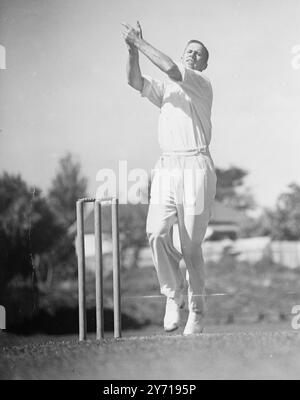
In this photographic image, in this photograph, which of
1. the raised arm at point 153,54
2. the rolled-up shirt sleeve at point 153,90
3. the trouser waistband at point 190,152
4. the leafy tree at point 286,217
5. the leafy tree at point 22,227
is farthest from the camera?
the leafy tree at point 22,227

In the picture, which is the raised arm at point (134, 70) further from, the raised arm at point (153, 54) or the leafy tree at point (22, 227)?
the leafy tree at point (22, 227)

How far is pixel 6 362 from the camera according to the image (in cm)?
557

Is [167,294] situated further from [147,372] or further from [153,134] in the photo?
[153,134]

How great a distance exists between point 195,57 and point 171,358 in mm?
1770

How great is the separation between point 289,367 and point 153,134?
62.1 inches

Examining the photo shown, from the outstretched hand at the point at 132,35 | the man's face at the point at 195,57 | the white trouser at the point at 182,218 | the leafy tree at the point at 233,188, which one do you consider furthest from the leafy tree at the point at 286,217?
the outstretched hand at the point at 132,35

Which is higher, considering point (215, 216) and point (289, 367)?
point (215, 216)

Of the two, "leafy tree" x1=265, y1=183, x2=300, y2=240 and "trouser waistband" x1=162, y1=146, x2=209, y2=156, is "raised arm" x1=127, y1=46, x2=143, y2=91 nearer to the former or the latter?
"trouser waistband" x1=162, y1=146, x2=209, y2=156

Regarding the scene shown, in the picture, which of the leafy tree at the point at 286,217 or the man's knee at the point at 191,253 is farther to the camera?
the leafy tree at the point at 286,217

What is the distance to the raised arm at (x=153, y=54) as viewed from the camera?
538 centimetres

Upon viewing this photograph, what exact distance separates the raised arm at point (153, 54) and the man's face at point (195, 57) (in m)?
0.21

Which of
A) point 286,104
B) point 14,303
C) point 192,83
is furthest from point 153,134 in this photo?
point 14,303
